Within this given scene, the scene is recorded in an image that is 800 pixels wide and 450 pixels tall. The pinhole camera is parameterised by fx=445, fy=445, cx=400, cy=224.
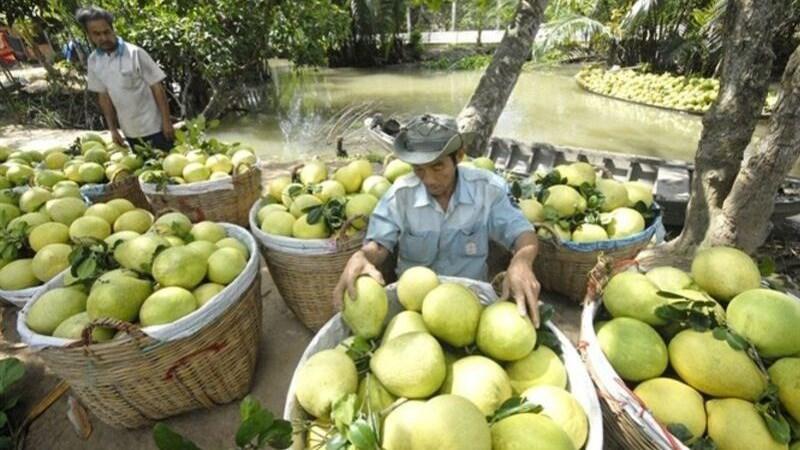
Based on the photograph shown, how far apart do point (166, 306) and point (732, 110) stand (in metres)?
3.53

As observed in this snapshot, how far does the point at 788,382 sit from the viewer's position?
129 cm

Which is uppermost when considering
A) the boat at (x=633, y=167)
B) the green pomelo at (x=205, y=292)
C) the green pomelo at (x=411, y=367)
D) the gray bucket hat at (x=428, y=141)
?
the gray bucket hat at (x=428, y=141)

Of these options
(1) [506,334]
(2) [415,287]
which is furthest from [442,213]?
(1) [506,334]

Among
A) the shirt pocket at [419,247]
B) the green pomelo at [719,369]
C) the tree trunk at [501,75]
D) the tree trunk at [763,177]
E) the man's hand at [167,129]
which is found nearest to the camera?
the green pomelo at [719,369]

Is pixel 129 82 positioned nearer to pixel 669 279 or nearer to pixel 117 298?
pixel 117 298

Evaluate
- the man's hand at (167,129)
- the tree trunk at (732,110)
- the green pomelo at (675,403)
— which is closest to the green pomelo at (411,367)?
the green pomelo at (675,403)

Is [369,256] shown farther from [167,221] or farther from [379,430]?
[167,221]

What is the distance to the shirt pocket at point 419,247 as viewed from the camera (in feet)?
7.59

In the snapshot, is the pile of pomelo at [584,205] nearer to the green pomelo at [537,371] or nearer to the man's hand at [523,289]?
the man's hand at [523,289]

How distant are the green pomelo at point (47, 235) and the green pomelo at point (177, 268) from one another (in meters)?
0.97

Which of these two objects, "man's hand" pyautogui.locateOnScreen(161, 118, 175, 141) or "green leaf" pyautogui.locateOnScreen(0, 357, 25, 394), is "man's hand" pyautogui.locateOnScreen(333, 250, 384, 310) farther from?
"man's hand" pyautogui.locateOnScreen(161, 118, 175, 141)

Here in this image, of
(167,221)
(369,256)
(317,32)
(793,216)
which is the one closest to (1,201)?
(167,221)

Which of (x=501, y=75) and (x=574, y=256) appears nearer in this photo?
(x=574, y=256)

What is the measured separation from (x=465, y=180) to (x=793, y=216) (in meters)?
4.47
